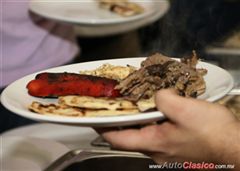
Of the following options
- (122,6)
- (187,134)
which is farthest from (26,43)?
(187,134)

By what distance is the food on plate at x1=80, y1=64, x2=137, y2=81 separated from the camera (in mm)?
742

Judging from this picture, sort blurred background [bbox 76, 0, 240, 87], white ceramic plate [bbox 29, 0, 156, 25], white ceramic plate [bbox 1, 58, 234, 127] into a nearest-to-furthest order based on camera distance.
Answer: white ceramic plate [bbox 1, 58, 234, 127] → white ceramic plate [bbox 29, 0, 156, 25] → blurred background [bbox 76, 0, 240, 87]

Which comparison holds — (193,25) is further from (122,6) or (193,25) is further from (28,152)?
(28,152)

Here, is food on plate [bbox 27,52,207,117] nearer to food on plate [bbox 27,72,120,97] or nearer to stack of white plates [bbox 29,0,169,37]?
food on plate [bbox 27,72,120,97]

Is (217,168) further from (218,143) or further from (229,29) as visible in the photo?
(229,29)

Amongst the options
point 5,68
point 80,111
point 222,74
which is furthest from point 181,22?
point 80,111

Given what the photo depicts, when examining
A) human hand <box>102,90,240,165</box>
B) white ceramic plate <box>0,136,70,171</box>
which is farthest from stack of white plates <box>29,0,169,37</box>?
human hand <box>102,90,240,165</box>

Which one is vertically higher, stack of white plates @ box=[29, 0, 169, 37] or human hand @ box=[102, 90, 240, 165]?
stack of white plates @ box=[29, 0, 169, 37]

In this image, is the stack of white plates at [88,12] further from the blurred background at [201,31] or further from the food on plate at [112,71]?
the food on plate at [112,71]

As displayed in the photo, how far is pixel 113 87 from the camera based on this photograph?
2.31 ft

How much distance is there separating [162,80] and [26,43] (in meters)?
0.70

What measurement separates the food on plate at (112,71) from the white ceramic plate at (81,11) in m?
0.45

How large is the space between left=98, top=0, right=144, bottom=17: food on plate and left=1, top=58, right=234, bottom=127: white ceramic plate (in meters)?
0.59

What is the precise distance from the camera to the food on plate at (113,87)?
2.16 feet
